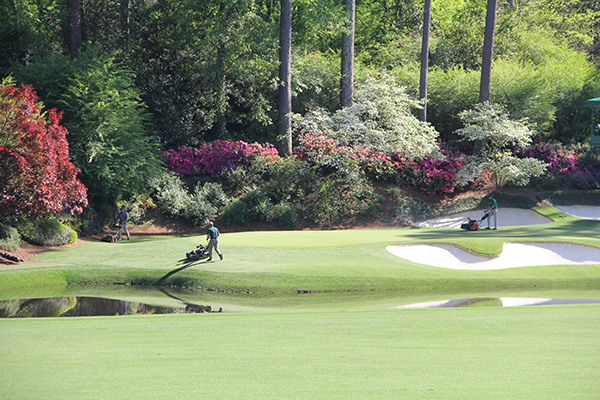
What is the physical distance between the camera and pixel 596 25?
51.4 meters

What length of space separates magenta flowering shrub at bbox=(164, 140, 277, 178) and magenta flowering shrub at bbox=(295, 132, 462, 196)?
7.75 ft

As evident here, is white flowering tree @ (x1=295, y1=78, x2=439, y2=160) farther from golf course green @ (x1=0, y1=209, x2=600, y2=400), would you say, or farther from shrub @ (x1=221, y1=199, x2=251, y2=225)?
golf course green @ (x1=0, y1=209, x2=600, y2=400)

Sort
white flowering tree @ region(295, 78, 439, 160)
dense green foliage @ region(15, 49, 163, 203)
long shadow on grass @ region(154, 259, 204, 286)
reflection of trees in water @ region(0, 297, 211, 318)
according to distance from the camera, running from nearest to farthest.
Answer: reflection of trees in water @ region(0, 297, 211, 318), long shadow on grass @ region(154, 259, 204, 286), dense green foliage @ region(15, 49, 163, 203), white flowering tree @ region(295, 78, 439, 160)

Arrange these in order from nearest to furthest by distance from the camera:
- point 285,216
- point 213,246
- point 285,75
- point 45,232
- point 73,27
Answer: point 213,246
point 45,232
point 285,216
point 73,27
point 285,75

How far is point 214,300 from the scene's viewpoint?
47.5ft

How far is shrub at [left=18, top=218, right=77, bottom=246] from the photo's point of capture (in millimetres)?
19944

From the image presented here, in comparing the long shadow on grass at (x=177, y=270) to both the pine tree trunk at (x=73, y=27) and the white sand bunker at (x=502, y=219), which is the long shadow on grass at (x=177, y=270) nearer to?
the white sand bunker at (x=502, y=219)

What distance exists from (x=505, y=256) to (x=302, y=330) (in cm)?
1096

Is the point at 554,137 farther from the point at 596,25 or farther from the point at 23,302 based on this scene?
the point at 23,302

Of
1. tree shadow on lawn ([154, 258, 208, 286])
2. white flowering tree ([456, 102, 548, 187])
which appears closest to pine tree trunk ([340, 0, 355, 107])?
white flowering tree ([456, 102, 548, 187])

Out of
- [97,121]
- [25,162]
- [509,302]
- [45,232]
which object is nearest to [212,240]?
[25,162]

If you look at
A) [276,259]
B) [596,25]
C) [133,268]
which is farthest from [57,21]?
[596,25]

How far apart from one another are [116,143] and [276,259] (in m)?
12.0

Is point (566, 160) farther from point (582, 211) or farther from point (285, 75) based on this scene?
point (285, 75)
